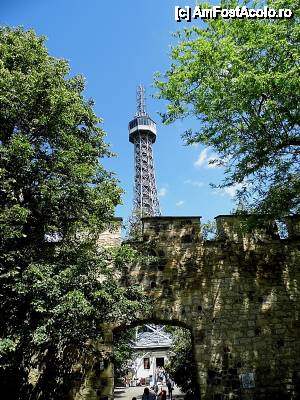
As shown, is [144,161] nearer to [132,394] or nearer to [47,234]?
[132,394]

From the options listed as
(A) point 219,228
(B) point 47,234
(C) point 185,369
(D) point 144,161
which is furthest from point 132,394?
(D) point 144,161

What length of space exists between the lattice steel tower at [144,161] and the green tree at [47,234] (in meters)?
59.6

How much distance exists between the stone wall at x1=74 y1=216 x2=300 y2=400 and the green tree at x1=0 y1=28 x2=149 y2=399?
4.49ft

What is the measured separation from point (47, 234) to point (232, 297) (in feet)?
15.3

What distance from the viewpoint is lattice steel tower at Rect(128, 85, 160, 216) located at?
7194cm

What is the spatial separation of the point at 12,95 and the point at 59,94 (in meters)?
0.95

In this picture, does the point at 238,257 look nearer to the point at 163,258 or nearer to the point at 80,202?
the point at 163,258

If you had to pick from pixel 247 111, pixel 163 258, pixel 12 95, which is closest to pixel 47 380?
pixel 163 258

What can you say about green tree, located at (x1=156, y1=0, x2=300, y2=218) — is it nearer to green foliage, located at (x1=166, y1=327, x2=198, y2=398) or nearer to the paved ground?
green foliage, located at (x1=166, y1=327, x2=198, y2=398)

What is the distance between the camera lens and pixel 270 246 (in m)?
9.46

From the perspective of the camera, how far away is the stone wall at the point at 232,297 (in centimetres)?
831

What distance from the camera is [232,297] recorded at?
29.1 ft

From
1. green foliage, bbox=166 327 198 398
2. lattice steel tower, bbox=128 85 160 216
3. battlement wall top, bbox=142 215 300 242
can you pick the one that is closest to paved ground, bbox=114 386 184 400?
green foliage, bbox=166 327 198 398

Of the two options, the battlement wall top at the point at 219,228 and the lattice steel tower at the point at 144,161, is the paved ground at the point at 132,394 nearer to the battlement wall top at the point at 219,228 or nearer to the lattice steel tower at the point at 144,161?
the battlement wall top at the point at 219,228
